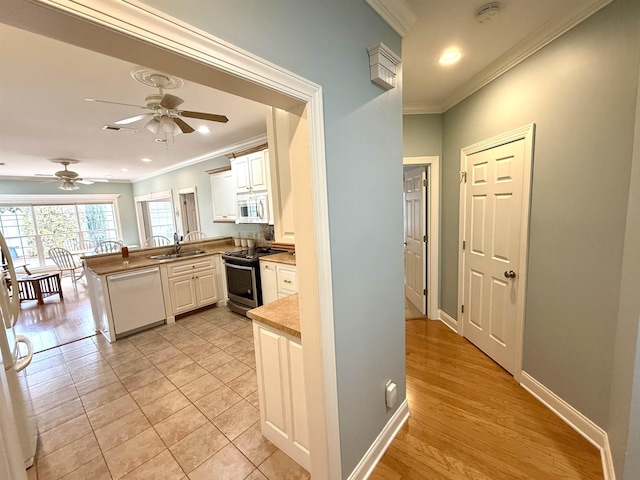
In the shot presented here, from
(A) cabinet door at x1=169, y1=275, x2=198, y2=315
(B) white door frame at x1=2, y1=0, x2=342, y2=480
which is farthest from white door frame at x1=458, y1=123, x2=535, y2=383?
(A) cabinet door at x1=169, y1=275, x2=198, y2=315

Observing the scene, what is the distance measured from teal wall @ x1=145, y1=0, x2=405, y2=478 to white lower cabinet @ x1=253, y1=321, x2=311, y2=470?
0.27 m

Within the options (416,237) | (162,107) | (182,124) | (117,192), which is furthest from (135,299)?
(117,192)

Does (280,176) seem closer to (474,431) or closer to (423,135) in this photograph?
(474,431)

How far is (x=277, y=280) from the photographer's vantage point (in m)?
3.33

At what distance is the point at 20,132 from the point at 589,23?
5.44 m

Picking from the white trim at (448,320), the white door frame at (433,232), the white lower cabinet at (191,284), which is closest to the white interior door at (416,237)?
the white door frame at (433,232)

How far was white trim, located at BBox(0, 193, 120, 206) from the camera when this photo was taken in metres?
6.07

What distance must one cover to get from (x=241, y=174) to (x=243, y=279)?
151 centimetres

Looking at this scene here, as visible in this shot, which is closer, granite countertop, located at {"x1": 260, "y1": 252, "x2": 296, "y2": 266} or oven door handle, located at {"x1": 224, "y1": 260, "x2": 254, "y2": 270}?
granite countertop, located at {"x1": 260, "y1": 252, "x2": 296, "y2": 266}

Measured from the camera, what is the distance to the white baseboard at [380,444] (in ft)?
4.88

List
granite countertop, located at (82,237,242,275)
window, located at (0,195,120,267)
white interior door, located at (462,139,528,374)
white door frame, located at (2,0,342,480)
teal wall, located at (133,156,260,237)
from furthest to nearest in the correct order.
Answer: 1. window, located at (0,195,120,267)
2. teal wall, located at (133,156,260,237)
3. granite countertop, located at (82,237,242,275)
4. white interior door, located at (462,139,528,374)
5. white door frame, located at (2,0,342,480)

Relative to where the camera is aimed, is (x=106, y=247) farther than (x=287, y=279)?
Yes

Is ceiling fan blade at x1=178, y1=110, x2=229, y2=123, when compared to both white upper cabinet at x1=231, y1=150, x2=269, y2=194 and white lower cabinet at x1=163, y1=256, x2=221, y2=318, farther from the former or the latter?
white lower cabinet at x1=163, y1=256, x2=221, y2=318

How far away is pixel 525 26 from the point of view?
1.76 m
